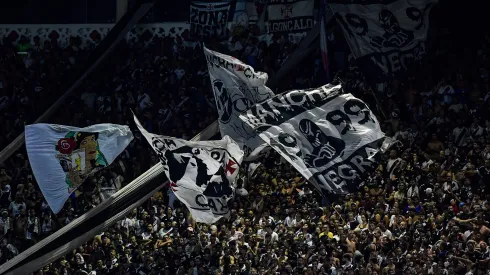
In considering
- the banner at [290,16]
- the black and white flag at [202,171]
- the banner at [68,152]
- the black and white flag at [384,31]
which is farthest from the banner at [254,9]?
the black and white flag at [202,171]

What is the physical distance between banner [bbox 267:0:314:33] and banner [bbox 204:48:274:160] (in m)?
4.93

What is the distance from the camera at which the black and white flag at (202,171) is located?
27125 millimetres

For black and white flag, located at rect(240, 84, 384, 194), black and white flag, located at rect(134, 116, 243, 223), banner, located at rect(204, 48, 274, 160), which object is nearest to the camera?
black and white flag, located at rect(240, 84, 384, 194)

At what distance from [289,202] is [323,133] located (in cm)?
408

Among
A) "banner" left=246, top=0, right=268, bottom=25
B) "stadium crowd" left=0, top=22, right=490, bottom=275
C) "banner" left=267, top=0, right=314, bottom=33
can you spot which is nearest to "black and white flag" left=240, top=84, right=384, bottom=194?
"stadium crowd" left=0, top=22, right=490, bottom=275

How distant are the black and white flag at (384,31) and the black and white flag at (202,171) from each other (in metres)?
5.39

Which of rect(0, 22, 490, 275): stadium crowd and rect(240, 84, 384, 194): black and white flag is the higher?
rect(240, 84, 384, 194): black and white flag

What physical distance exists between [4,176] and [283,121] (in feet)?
31.7

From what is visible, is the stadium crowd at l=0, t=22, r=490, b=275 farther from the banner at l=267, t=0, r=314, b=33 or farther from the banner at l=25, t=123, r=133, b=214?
the banner at l=25, t=123, r=133, b=214

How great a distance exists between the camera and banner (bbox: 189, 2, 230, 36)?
116 feet

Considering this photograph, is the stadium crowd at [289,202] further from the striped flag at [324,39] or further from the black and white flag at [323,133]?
the striped flag at [324,39]

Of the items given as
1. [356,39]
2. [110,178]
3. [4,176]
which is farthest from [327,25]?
[4,176]

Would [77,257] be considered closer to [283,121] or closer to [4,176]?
[4,176]

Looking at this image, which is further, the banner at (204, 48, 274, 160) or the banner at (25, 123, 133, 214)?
the banner at (25, 123, 133, 214)
